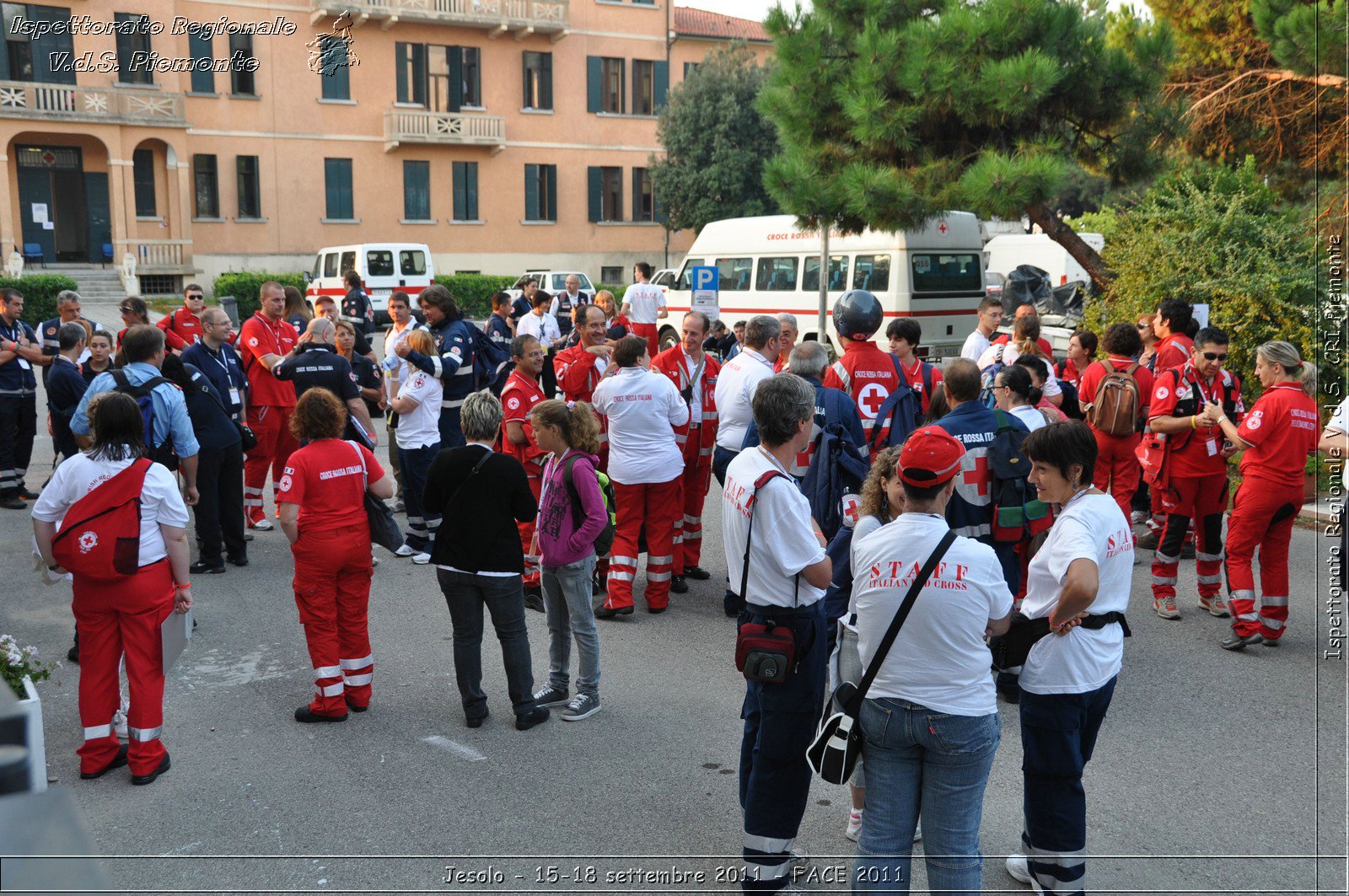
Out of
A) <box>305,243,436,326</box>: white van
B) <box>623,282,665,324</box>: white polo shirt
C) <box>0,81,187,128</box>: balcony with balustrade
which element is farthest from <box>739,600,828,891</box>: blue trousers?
<box>0,81,187,128</box>: balcony with balustrade

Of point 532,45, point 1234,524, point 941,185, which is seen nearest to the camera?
point 1234,524

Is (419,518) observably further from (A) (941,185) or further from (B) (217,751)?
(A) (941,185)

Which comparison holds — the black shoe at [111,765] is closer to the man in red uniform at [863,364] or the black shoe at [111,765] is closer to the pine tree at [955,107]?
the man in red uniform at [863,364]

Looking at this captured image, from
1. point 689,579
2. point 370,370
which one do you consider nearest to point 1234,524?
point 689,579

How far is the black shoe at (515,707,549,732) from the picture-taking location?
548 cm

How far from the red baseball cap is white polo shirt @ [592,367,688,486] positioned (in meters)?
4.03

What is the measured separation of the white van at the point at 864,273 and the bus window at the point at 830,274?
0.01 meters

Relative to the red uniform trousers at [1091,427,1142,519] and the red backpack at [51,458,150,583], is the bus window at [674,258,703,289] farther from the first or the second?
the red backpack at [51,458,150,583]

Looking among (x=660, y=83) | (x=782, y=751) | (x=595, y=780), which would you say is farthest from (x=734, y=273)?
(x=660, y=83)

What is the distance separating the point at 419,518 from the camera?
902cm

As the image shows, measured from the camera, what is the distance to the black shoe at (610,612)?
7.26 m

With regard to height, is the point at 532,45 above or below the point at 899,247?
above

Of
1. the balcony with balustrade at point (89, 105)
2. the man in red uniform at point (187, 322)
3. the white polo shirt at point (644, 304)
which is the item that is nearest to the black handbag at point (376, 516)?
the man in red uniform at point (187, 322)

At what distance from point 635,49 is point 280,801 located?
38901mm
